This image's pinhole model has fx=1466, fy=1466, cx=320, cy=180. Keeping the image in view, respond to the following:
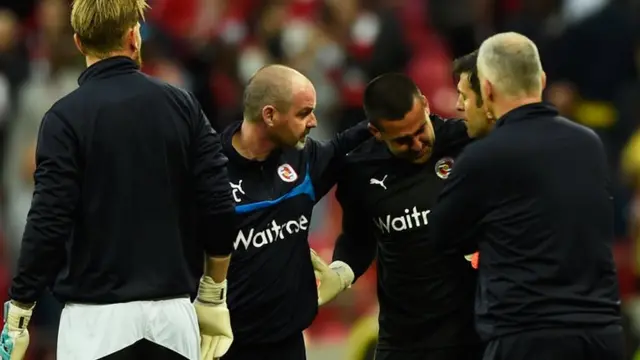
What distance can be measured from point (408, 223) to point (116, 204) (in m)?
1.50

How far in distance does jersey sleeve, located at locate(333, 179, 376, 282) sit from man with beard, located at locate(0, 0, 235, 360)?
1217 mm

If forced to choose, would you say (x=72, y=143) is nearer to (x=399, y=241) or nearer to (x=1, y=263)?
(x=399, y=241)

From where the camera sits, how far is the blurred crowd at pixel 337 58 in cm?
1004

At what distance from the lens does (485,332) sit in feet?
16.3

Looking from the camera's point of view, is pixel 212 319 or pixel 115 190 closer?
pixel 115 190

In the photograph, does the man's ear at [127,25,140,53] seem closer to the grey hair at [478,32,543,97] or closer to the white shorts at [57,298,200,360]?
the white shorts at [57,298,200,360]

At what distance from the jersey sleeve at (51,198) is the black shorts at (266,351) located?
1253 mm

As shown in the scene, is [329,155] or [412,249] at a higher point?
[329,155]

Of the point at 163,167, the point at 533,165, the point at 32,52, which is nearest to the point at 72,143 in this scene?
the point at 163,167

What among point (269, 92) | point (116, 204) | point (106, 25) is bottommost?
point (116, 204)

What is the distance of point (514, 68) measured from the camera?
195 inches

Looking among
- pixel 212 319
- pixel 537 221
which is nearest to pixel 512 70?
pixel 537 221

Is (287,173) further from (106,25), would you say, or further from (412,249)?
(106,25)

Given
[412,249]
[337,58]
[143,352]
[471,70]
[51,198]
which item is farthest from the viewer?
[337,58]
